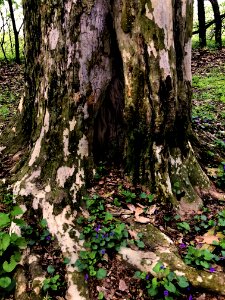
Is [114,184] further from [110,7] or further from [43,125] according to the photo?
[110,7]

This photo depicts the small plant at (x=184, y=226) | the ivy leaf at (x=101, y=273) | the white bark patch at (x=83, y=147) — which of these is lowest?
the ivy leaf at (x=101, y=273)

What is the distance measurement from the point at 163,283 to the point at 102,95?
Result: 1889mm

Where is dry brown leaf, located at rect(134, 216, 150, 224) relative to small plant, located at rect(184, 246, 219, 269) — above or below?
above

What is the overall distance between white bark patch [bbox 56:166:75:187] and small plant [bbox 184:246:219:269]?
4.28 ft

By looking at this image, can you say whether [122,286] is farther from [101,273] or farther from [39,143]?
[39,143]

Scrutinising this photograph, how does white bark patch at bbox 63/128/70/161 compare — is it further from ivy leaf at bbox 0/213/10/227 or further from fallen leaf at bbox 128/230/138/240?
ivy leaf at bbox 0/213/10/227

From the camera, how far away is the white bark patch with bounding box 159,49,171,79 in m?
2.93

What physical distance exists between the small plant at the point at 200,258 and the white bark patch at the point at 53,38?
2216 mm

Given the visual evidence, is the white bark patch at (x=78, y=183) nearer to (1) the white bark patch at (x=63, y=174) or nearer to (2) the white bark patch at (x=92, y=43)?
(1) the white bark patch at (x=63, y=174)

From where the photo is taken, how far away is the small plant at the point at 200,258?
2.51 metres

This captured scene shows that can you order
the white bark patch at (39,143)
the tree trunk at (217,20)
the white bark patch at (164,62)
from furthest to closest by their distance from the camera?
1. the tree trunk at (217,20)
2. the white bark patch at (39,143)
3. the white bark patch at (164,62)

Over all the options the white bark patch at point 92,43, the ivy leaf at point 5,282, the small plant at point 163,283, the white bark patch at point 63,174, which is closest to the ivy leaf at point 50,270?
the ivy leaf at point 5,282

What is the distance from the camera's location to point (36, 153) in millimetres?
3223

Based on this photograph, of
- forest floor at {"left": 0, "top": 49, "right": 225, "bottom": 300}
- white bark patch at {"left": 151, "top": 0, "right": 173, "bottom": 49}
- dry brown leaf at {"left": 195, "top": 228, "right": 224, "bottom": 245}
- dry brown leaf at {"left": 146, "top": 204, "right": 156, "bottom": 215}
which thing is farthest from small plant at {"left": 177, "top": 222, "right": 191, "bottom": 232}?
white bark patch at {"left": 151, "top": 0, "right": 173, "bottom": 49}
